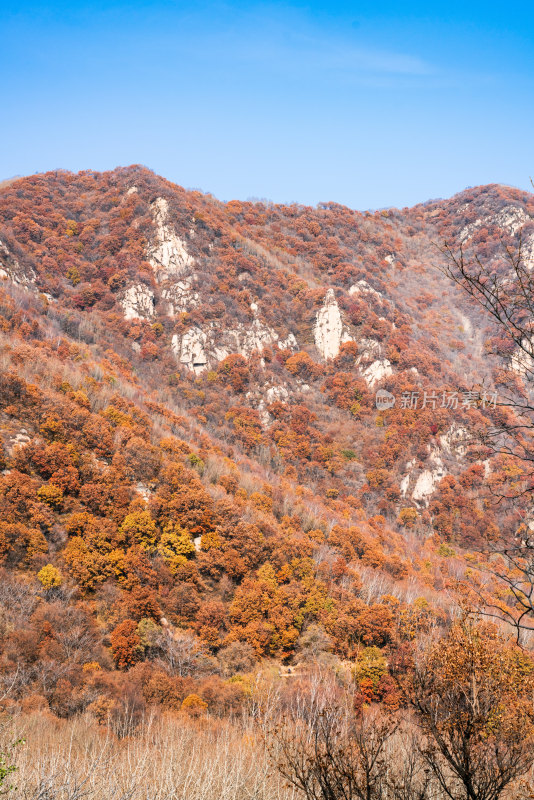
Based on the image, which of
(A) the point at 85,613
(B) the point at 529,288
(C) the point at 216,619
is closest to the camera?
(B) the point at 529,288

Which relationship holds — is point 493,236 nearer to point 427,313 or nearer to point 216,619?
point 427,313

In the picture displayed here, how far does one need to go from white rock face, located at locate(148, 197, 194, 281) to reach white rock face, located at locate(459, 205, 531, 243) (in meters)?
71.7

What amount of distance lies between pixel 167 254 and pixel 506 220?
8612 centimetres

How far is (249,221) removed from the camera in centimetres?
10844

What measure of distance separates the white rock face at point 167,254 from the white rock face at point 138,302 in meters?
5.39

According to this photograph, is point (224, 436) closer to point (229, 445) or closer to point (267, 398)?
point (229, 445)

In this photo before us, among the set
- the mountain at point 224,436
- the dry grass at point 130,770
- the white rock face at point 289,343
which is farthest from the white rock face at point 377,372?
the dry grass at point 130,770

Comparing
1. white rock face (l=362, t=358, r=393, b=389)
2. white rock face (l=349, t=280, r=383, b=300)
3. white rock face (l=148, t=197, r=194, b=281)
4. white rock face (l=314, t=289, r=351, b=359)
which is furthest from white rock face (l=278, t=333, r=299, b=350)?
white rock face (l=148, t=197, r=194, b=281)

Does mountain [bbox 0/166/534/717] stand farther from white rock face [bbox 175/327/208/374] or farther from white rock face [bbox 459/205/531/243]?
white rock face [bbox 459/205/531/243]

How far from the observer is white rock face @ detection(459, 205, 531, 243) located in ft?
377

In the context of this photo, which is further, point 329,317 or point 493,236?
point 493,236

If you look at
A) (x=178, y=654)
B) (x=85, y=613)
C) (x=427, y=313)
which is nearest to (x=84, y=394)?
(x=85, y=613)

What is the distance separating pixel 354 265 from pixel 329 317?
24999 mm

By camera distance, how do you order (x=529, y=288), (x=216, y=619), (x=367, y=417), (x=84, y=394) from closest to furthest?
(x=529, y=288) → (x=216, y=619) → (x=84, y=394) → (x=367, y=417)
